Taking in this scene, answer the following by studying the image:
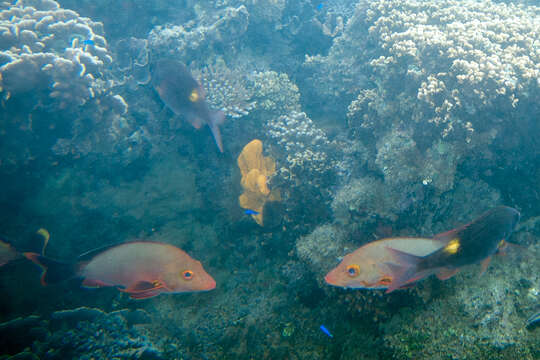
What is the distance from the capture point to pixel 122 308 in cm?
390

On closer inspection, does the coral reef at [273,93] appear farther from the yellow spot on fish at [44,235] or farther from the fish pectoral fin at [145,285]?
the yellow spot on fish at [44,235]

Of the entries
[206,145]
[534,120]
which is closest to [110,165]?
[206,145]

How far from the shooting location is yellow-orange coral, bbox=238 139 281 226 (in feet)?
13.8

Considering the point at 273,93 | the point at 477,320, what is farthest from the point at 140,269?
the point at 273,93

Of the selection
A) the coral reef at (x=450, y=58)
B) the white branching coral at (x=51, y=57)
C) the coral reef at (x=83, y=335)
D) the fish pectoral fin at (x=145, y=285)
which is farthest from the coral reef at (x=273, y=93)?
the coral reef at (x=83, y=335)

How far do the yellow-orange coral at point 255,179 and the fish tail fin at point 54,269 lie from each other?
229cm

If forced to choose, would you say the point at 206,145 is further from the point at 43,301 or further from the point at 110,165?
the point at 43,301

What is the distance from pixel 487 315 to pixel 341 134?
3.20 meters

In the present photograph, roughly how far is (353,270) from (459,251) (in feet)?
2.79

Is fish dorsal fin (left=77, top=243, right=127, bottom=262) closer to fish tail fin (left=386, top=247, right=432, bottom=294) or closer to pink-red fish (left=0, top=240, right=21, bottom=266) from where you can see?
pink-red fish (left=0, top=240, right=21, bottom=266)

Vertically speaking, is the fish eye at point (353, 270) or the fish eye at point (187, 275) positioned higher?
the fish eye at point (353, 270)

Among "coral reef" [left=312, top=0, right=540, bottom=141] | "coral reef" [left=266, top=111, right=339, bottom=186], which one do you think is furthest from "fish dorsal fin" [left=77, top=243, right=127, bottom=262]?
"coral reef" [left=312, top=0, right=540, bottom=141]

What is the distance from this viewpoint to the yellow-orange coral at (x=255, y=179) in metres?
4.22

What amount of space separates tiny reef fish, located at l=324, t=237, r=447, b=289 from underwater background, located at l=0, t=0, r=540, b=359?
549 millimetres
